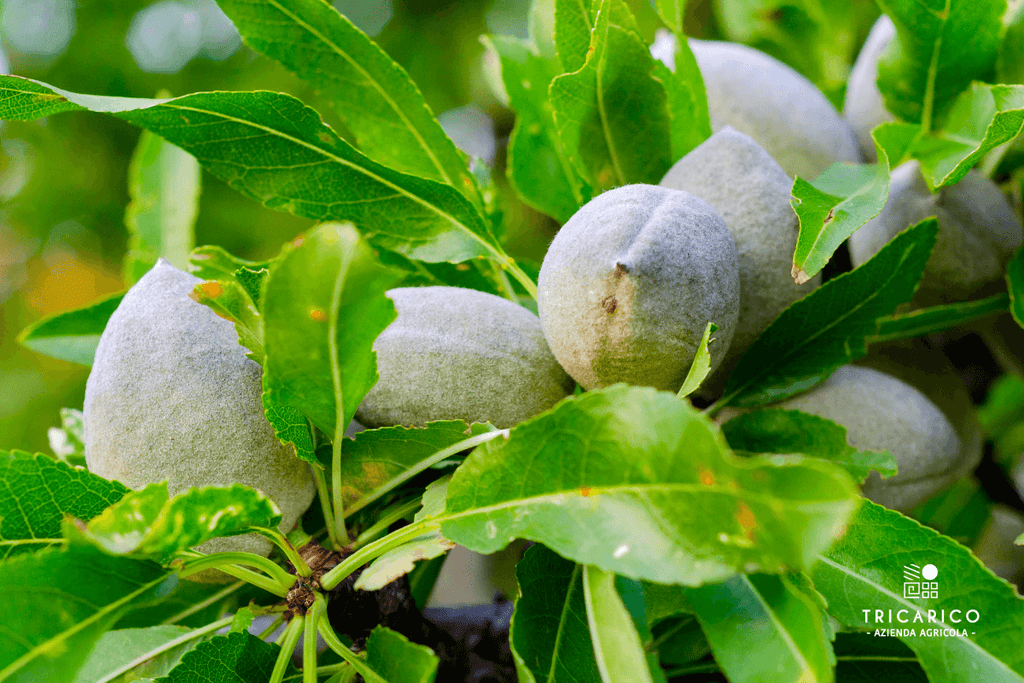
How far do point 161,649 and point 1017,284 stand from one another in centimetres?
61

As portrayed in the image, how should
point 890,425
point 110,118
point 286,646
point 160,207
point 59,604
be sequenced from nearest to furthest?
point 59,604, point 286,646, point 890,425, point 160,207, point 110,118

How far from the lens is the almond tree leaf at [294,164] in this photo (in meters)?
0.38

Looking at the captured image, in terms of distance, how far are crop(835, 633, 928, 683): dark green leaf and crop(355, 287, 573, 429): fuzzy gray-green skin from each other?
24cm

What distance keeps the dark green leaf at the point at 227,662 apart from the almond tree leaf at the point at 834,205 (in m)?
0.34

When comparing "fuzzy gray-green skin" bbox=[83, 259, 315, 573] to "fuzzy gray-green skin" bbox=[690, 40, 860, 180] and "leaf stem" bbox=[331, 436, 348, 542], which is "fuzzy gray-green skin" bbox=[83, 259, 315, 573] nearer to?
"leaf stem" bbox=[331, 436, 348, 542]

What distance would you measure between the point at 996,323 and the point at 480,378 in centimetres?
51

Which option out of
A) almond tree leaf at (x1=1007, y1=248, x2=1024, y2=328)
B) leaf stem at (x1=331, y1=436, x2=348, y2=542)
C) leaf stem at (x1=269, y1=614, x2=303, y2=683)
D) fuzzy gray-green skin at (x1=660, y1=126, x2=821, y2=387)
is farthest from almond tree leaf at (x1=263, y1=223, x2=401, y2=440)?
almond tree leaf at (x1=1007, y1=248, x2=1024, y2=328)

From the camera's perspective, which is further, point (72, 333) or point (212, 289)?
point (72, 333)

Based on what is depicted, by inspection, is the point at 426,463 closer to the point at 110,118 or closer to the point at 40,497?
the point at 40,497

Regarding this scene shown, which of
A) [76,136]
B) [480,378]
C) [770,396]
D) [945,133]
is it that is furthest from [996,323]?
[76,136]

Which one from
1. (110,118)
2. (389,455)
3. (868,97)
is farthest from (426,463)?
(110,118)

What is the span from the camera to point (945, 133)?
0.49 metres

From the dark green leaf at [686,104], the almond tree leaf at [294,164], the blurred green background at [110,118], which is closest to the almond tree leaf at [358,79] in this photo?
the almond tree leaf at [294,164]

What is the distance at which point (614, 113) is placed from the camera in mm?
446
